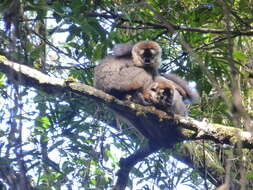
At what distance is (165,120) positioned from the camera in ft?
17.5

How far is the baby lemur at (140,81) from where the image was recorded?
19.9ft

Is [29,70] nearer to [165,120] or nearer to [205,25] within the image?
A: [165,120]

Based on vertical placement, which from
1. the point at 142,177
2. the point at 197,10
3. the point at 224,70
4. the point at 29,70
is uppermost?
the point at 197,10

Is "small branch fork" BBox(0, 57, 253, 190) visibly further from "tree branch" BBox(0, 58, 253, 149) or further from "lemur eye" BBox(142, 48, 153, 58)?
"lemur eye" BBox(142, 48, 153, 58)


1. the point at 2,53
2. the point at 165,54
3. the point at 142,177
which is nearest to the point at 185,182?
the point at 142,177

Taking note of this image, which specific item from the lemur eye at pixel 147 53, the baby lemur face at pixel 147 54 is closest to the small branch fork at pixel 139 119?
the baby lemur face at pixel 147 54

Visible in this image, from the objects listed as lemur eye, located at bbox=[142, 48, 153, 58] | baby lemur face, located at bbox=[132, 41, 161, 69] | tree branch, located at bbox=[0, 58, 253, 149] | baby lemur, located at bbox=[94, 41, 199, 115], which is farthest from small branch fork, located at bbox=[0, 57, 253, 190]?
lemur eye, located at bbox=[142, 48, 153, 58]

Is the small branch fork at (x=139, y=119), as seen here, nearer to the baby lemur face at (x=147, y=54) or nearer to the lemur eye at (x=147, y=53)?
the baby lemur face at (x=147, y=54)

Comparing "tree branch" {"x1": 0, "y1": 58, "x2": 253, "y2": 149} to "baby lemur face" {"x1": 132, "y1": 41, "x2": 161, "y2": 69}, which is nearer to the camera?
"tree branch" {"x1": 0, "y1": 58, "x2": 253, "y2": 149}

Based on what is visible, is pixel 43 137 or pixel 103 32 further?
pixel 43 137

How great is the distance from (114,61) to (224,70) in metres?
1.67

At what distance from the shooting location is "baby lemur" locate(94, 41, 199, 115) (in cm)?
607

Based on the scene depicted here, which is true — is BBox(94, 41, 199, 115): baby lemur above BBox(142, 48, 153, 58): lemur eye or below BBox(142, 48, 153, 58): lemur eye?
below

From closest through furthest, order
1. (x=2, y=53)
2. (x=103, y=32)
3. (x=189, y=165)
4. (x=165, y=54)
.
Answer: (x=103, y=32) → (x=2, y=53) → (x=165, y=54) → (x=189, y=165)
